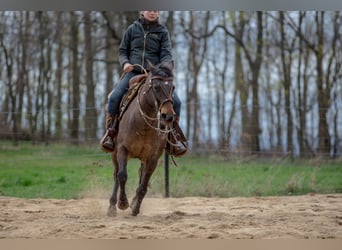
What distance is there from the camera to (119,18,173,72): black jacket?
537 cm

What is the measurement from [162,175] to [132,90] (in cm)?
250

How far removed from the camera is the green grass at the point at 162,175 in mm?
7121

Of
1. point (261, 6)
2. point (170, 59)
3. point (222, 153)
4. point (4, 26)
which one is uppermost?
point (4, 26)

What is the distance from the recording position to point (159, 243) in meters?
4.25

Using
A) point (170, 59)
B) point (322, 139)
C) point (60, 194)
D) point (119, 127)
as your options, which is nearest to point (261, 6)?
point (170, 59)

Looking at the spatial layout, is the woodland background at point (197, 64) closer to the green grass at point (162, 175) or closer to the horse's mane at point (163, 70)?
the green grass at point (162, 175)

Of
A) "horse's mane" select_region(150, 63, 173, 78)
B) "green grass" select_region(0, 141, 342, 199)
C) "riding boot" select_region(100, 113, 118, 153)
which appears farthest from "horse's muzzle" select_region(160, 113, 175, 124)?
"green grass" select_region(0, 141, 342, 199)

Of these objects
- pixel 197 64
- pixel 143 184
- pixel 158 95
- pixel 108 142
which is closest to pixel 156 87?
pixel 158 95

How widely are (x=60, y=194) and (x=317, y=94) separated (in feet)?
20.2

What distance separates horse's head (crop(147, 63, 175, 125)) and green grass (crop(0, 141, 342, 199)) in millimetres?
2398

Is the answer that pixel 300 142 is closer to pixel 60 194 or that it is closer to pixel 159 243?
pixel 60 194

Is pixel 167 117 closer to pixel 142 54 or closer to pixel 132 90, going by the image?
pixel 132 90

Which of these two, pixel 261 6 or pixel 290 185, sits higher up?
pixel 261 6

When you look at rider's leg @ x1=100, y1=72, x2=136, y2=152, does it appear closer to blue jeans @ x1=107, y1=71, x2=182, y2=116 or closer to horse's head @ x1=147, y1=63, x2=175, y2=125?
blue jeans @ x1=107, y1=71, x2=182, y2=116
